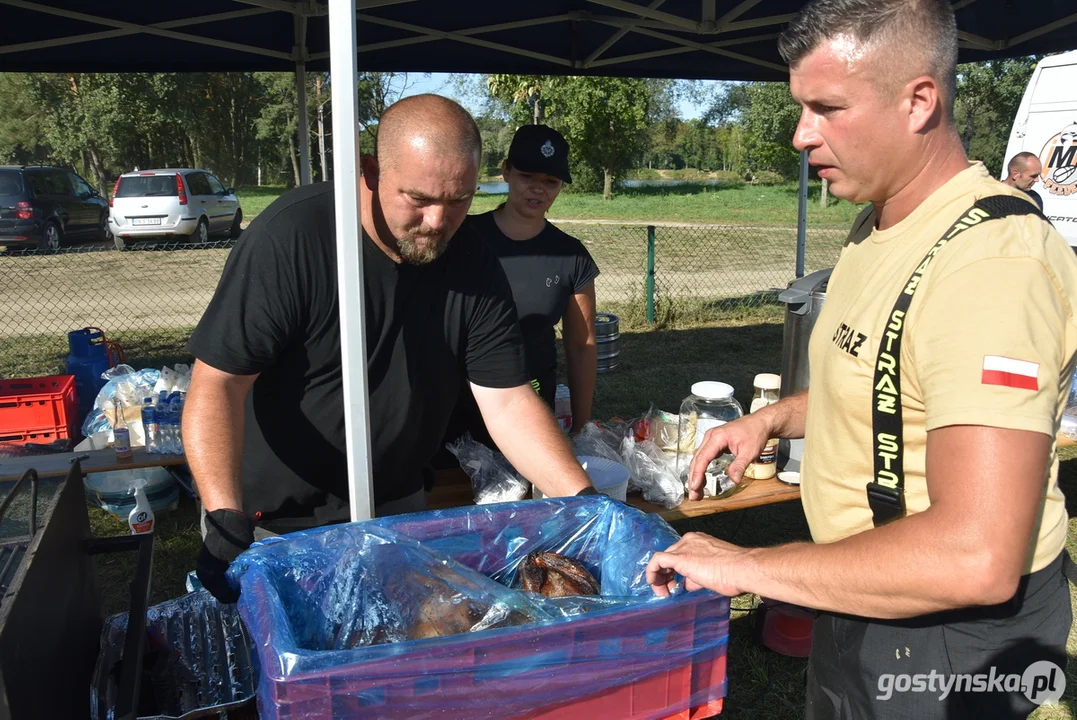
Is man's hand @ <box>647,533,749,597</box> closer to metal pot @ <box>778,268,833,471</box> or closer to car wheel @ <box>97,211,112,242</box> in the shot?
metal pot @ <box>778,268,833,471</box>

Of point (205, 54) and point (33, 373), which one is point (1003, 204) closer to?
point (205, 54)

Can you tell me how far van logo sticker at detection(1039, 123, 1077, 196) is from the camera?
8.08m

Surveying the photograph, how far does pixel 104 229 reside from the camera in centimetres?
1652

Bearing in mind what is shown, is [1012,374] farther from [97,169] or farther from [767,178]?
[767,178]

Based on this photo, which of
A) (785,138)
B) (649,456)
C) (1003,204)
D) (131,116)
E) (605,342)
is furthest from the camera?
(785,138)

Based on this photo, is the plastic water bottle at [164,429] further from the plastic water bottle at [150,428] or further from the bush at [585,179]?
the bush at [585,179]

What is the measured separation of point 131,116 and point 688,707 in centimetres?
3460

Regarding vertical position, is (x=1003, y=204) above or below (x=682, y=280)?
above

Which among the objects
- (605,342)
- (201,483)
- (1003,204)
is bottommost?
(605,342)

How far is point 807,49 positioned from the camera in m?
1.28

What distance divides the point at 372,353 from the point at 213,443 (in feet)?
1.40

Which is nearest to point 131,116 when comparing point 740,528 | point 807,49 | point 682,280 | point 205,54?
point 682,280

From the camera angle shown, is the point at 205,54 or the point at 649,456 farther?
the point at 205,54

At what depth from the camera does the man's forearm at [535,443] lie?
2.01 m
